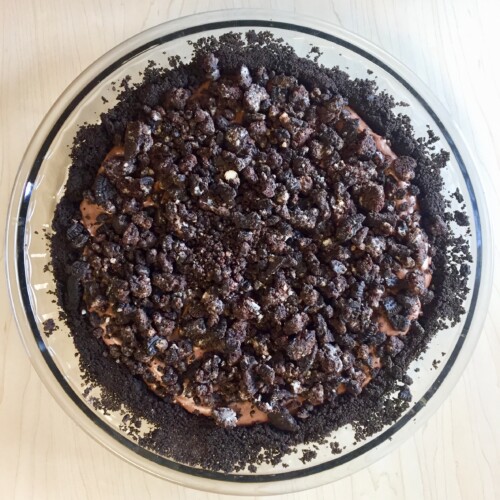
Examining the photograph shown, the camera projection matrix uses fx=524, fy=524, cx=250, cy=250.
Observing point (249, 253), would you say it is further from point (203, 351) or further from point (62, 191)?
point (62, 191)

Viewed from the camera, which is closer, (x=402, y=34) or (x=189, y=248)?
(x=189, y=248)

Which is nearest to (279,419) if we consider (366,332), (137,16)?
(366,332)

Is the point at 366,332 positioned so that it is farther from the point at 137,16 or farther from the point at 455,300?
the point at 137,16
